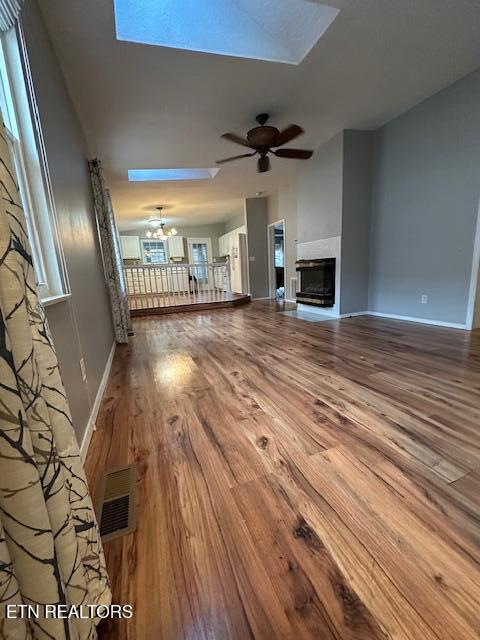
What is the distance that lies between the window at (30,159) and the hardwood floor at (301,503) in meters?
1.00

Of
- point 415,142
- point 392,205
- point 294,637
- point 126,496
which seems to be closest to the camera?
point 294,637

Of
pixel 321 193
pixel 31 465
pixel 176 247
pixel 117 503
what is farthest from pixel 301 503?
pixel 176 247

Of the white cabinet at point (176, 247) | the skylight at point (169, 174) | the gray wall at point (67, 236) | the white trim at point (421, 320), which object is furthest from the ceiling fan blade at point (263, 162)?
the white cabinet at point (176, 247)

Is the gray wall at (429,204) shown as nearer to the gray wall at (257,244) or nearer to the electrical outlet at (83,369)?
the gray wall at (257,244)

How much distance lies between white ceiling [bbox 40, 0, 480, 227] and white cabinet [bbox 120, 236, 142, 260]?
6752 millimetres

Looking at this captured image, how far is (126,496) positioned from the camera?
1.15 meters

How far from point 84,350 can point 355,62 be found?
11.3 ft

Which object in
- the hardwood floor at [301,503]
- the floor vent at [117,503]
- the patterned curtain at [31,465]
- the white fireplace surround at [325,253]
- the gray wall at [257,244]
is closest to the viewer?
the patterned curtain at [31,465]

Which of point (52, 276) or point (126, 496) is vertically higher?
point (52, 276)

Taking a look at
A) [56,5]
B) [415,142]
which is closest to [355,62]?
[415,142]

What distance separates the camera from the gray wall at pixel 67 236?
1410 millimetres

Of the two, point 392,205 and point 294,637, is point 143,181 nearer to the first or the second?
point 392,205

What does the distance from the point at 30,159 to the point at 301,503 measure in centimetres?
191

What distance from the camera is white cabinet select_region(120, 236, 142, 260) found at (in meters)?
10.7
